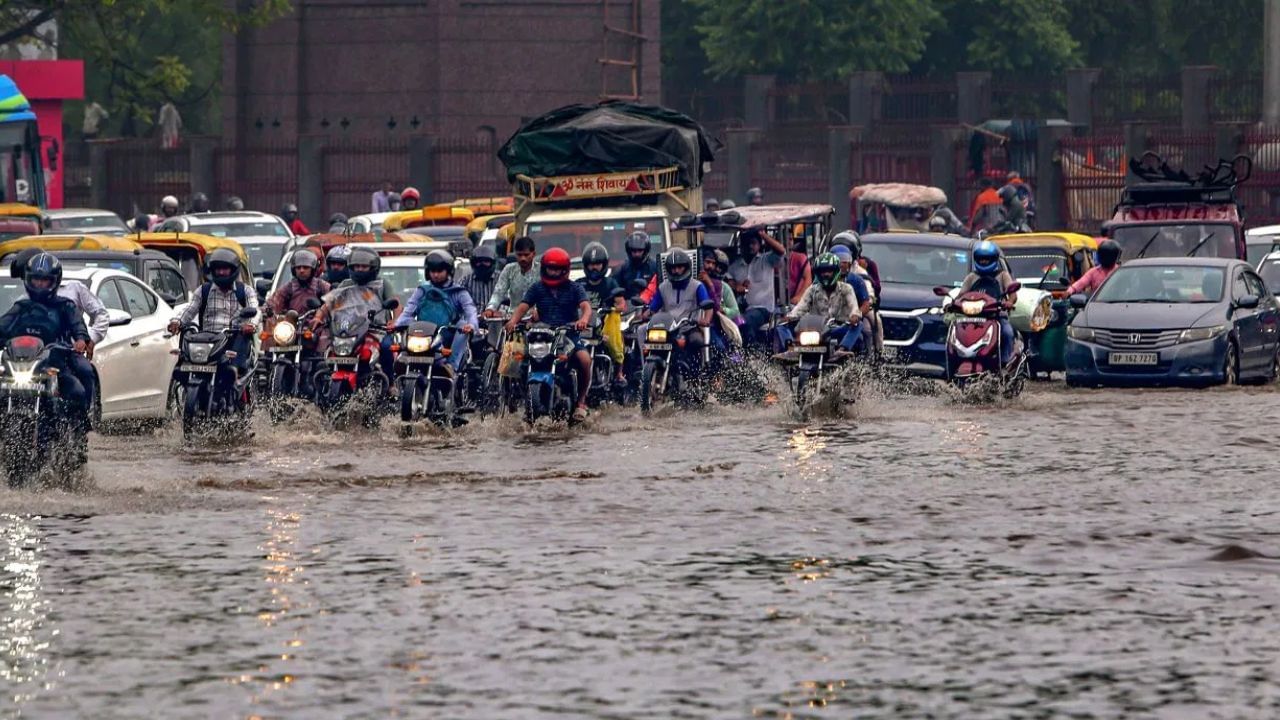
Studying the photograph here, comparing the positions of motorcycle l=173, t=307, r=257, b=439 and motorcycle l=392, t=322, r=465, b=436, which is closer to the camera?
motorcycle l=173, t=307, r=257, b=439

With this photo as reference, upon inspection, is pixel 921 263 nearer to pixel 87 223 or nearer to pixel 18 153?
pixel 87 223

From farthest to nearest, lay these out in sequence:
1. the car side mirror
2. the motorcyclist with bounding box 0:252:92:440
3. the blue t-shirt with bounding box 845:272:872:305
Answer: the blue t-shirt with bounding box 845:272:872:305, the car side mirror, the motorcyclist with bounding box 0:252:92:440

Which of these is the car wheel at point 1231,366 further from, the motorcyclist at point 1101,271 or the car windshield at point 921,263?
the car windshield at point 921,263

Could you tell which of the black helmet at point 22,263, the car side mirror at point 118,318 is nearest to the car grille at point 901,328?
the car side mirror at point 118,318

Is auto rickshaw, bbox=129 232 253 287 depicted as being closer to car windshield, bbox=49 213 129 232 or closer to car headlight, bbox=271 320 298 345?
Result: car headlight, bbox=271 320 298 345

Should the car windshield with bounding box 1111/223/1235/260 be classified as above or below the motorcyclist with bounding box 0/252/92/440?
above

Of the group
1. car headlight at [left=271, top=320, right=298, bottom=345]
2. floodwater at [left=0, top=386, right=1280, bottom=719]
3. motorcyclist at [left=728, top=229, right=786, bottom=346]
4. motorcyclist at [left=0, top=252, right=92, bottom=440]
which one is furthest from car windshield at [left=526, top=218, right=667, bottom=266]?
motorcyclist at [left=0, top=252, right=92, bottom=440]

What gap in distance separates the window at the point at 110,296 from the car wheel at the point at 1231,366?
10.3 meters

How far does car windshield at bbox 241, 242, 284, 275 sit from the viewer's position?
3400 centimetres

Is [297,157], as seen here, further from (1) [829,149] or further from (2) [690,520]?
(2) [690,520]

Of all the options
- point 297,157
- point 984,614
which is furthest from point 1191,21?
point 984,614

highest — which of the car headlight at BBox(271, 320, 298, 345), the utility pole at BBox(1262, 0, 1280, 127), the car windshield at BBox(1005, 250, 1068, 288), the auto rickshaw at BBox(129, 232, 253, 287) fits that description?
the utility pole at BBox(1262, 0, 1280, 127)

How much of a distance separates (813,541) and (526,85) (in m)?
44.1

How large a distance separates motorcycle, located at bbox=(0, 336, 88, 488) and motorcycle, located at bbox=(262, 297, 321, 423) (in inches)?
191
